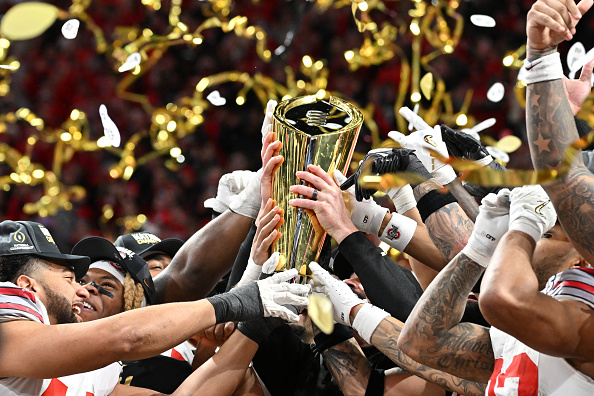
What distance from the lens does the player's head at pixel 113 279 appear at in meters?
2.46

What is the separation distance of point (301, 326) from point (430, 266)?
0.49m

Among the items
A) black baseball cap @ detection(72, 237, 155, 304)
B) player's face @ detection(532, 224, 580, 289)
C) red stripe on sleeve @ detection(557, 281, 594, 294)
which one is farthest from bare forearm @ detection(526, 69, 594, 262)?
black baseball cap @ detection(72, 237, 155, 304)

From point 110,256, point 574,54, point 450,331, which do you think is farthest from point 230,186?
point 574,54

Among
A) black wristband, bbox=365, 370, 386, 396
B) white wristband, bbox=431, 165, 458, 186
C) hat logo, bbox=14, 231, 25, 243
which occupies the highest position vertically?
white wristband, bbox=431, 165, 458, 186

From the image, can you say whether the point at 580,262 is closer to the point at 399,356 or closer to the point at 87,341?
the point at 399,356

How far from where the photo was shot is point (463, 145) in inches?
89.9

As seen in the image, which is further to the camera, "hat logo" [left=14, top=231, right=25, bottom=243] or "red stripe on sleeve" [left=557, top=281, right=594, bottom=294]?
"hat logo" [left=14, top=231, right=25, bottom=243]

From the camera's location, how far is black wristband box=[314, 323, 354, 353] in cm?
212

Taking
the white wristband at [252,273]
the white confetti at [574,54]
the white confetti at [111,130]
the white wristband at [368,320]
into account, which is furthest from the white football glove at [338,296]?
the white confetti at [574,54]

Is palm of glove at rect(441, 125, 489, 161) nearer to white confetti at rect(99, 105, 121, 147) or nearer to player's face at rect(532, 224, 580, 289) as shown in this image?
player's face at rect(532, 224, 580, 289)

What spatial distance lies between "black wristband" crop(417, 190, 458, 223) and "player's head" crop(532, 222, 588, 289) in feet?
1.83

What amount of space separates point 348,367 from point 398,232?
1.56 ft

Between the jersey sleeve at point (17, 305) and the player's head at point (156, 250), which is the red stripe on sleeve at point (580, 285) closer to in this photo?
the jersey sleeve at point (17, 305)

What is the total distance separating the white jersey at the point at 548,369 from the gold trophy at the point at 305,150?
0.70 m
